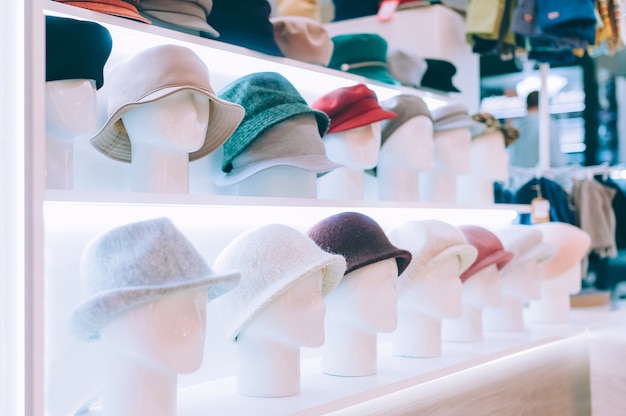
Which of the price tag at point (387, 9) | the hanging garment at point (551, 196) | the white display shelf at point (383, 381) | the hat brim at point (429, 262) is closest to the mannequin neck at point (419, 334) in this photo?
the white display shelf at point (383, 381)

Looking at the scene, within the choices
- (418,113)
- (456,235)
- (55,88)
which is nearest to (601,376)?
(456,235)

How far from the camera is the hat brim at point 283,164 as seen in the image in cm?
193

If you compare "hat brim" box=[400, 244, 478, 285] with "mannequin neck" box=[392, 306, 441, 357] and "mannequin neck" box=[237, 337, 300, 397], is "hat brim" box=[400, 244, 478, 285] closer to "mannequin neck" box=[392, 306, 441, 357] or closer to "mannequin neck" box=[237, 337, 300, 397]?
"mannequin neck" box=[392, 306, 441, 357]

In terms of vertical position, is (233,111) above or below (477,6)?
below

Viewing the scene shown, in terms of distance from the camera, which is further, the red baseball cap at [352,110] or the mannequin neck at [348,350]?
the red baseball cap at [352,110]

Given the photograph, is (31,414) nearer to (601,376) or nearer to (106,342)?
(106,342)

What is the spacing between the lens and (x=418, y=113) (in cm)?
243

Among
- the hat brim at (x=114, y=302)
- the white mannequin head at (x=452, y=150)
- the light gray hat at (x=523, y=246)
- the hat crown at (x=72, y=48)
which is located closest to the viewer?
the hat brim at (x=114, y=302)

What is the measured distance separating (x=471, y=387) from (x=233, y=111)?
1.32 metres

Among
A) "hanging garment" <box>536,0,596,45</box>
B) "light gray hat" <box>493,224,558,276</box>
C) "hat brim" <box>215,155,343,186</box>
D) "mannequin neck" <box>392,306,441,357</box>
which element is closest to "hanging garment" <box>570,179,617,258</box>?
"hanging garment" <box>536,0,596,45</box>

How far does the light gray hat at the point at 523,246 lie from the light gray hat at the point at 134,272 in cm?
153

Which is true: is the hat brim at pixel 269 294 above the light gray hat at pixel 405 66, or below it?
below

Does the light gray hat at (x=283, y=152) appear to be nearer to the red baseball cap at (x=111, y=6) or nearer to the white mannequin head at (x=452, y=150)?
the red baseball cap at (x=111, y=6)

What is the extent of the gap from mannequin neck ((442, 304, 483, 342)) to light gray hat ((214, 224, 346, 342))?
37.5 inches
